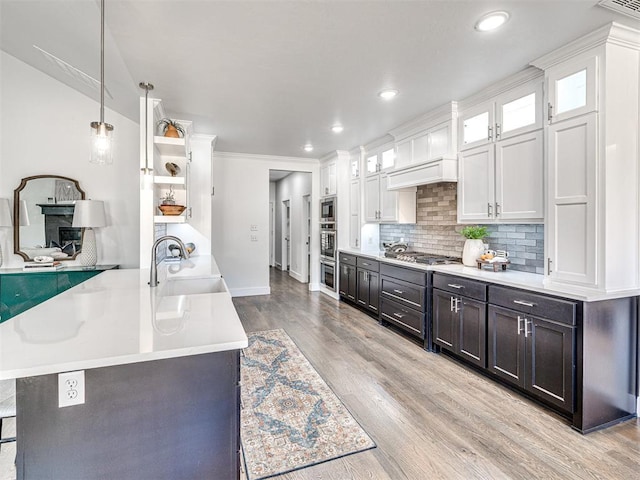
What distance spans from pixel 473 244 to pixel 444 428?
1886 mm

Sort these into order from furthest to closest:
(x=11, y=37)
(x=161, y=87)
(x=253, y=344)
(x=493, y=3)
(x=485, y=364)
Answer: (x=253, y=344) → (x=11, y=37) → (x=161, y=87) → (x=485, y=364) → (x=493, y=3)

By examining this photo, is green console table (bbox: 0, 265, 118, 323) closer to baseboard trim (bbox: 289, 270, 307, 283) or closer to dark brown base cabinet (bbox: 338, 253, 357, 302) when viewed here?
dark brown base cabinet (bbox: 338, 253, 357, 302)

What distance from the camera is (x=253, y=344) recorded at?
3609 millimetres

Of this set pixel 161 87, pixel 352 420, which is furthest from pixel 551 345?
pixel 161 87

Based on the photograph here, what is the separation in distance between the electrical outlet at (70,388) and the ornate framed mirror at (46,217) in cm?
401

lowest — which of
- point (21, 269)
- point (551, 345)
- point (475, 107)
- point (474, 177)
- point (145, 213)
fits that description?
point (551, 345)

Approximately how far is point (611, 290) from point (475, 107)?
6.56ft

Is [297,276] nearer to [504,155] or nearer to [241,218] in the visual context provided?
[241,218]

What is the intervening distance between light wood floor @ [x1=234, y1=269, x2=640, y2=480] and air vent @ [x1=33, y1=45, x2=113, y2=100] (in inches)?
147

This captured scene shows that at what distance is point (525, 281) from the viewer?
2.54 meters

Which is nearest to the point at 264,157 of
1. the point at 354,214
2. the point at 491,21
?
the point at 354,214

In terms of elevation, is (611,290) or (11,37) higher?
(11,37)

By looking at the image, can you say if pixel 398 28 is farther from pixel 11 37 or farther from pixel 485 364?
pixel 11 37

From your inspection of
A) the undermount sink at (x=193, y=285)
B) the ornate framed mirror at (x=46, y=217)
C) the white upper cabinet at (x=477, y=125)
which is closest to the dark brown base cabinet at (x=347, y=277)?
the white upper cabinet at (x=477, y=125)
